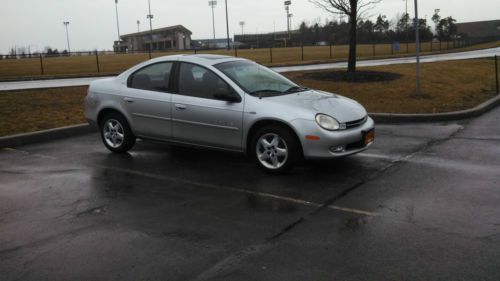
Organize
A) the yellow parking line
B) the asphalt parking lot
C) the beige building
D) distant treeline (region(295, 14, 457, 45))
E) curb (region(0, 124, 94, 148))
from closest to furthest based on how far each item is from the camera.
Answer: the asphalt parking lot → the yellow parking line → curb (region(0, 124, 94, 148)) → distant treeline (region(295, 14, 457, 45)) → the beige building

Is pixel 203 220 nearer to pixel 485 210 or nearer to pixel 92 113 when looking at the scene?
pixel 485 210

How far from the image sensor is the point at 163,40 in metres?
120

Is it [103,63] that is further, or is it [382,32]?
[382,32]

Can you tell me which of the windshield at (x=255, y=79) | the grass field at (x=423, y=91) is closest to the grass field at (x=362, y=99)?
the grass field at (x=423, y=91)

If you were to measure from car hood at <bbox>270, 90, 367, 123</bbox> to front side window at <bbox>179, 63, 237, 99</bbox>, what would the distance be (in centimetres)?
71

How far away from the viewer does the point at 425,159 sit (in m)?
7.25

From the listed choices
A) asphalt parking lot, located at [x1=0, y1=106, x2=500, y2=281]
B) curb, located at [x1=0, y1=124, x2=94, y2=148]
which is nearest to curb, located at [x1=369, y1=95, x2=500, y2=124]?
asphalt parking lot, located at [x1=0, y1=106, x2=500, y2=281]

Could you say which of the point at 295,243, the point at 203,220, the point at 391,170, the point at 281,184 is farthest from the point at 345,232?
Answer: the point at 391,170

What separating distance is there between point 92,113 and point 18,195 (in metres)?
2.53

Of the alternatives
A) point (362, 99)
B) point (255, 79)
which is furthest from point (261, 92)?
point (362, 99)

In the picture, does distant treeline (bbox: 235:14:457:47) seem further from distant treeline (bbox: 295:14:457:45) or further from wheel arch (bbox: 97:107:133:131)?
wheel arch (bbox: 97:107:133:131)

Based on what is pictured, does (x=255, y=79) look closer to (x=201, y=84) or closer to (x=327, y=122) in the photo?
(x=201, y=84)

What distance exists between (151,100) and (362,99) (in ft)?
22.3

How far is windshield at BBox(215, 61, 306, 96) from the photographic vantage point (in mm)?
6887
